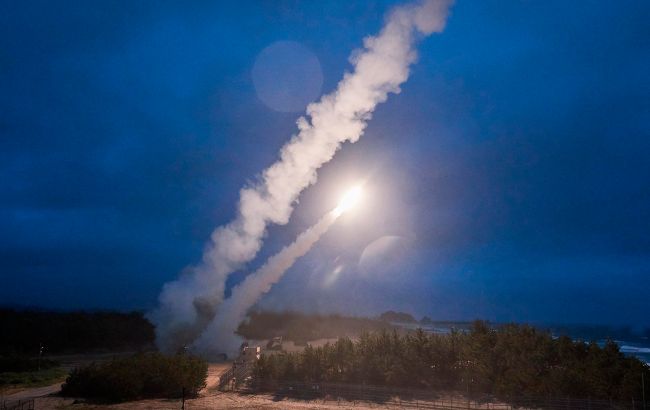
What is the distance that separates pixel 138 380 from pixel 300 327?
149 feet

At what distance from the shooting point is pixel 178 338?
48.2 m

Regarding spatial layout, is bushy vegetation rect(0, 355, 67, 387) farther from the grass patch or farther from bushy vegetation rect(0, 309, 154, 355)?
bushy vegetation rect(0, 309, 154, 355)

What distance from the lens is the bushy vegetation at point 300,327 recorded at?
224ft

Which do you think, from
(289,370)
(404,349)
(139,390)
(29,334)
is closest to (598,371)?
(404,349)

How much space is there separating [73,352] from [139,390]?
31.1 meters

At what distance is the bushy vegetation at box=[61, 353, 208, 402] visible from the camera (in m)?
29.0

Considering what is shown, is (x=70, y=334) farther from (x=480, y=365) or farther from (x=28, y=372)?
(x=480, y=365)

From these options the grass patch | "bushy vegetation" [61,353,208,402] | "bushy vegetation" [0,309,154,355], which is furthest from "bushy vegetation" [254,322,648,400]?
"bushy vegetation" [0,309,154,355]

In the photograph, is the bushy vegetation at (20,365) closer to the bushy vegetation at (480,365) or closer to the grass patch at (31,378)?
the grass patch at (31,378)

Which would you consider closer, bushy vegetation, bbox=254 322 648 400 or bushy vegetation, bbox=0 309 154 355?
bushy vegetation, bbox=254 322 648 400

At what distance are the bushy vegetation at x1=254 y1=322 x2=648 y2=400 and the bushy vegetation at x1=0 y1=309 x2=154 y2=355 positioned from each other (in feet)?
107

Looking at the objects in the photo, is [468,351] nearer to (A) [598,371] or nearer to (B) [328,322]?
(A) [598,371]

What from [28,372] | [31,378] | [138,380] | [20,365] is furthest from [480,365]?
[20,365]

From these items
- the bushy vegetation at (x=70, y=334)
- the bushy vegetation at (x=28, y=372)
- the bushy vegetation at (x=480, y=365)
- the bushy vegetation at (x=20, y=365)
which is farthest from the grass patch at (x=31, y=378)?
the bushy vegetation at (x=480, y=365)
